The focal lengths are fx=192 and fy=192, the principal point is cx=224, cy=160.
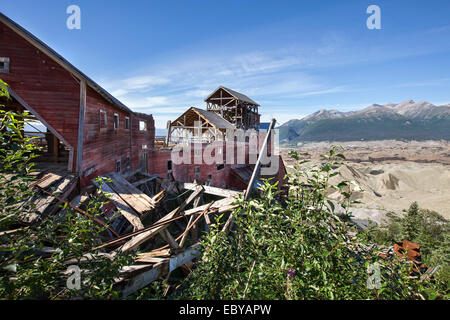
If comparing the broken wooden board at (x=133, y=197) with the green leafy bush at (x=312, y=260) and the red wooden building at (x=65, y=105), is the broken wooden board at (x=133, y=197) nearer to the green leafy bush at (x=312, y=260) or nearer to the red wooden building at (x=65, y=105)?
the red wooden building at (x=65, y=105)

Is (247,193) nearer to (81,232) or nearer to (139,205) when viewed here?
(139,205)

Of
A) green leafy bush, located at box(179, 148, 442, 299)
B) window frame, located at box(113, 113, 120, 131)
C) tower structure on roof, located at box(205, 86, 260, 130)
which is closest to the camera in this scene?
green leafy bush, located at box(179, 148, 442, 299)

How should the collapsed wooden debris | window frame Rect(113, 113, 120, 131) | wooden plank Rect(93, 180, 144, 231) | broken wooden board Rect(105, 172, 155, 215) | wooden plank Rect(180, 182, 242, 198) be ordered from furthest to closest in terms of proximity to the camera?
window frame Rect(113, 113, 120, 131)
wooden plank Rect(180, 182, 242, 198)
broken wooden board Rect(105, 172, 155, 215)
wooden plank Rect(93, 180, 144, 231)
the collapsed wooden debris

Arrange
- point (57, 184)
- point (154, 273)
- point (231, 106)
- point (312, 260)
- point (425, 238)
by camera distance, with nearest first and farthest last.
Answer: point (312, 260) → point (154, 273) → point (57, 184) → point (425, 238) → point (231, 106)

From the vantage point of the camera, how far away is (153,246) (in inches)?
319

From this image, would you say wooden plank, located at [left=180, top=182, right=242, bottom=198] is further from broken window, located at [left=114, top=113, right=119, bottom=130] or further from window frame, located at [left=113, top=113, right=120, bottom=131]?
broken window, located at [left=114, top=113, right=119, bottom=130]

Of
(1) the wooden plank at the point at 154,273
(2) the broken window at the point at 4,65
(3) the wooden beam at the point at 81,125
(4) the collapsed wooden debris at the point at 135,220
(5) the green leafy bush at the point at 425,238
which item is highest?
(2) the broken window at the point at 4,65

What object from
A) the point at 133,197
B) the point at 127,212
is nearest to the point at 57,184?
the point at 133,197

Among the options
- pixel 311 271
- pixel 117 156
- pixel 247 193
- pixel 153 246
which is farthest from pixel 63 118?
pixel 311 271

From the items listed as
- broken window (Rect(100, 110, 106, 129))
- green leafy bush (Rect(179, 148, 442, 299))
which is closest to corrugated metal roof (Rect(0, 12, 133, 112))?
broken window (Rect(100, 110, 106, 129))

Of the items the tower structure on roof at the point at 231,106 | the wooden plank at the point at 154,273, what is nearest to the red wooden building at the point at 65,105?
the wooden plank at the point at 154,273

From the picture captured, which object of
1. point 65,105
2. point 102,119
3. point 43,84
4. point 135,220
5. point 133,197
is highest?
point 43,84

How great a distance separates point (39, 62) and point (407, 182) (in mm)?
76800

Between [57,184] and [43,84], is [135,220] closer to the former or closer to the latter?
[57,184]
